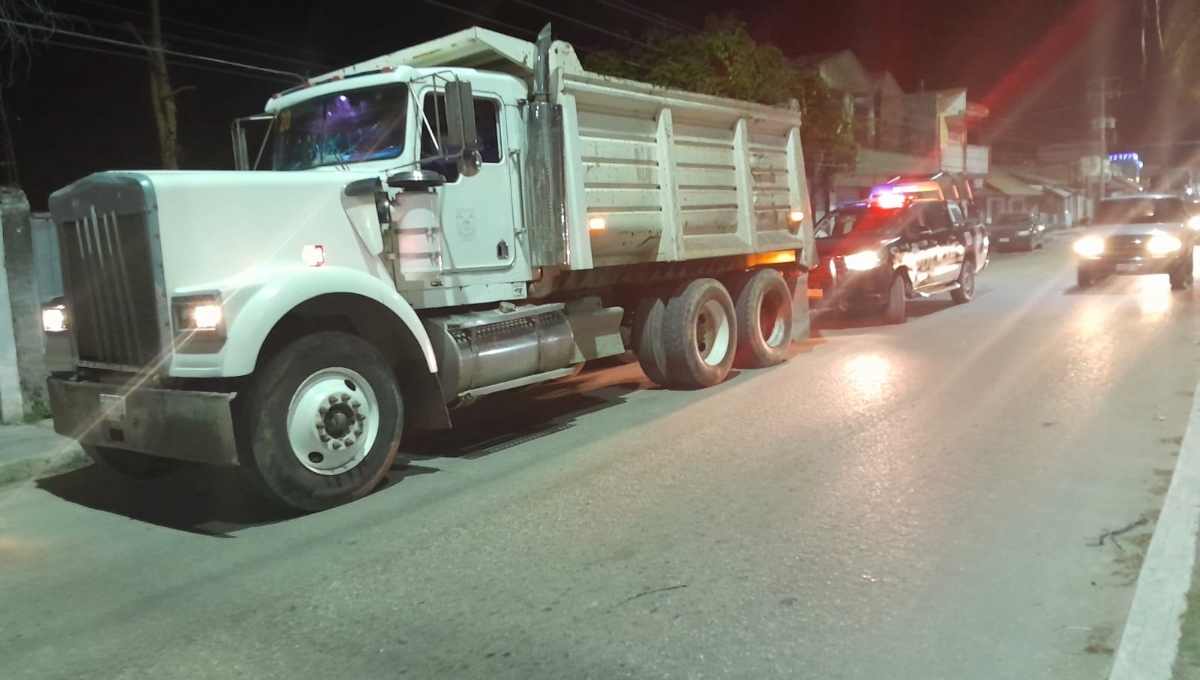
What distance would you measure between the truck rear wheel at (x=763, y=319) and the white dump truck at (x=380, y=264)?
38.5 inches

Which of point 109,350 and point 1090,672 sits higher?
point 109,350

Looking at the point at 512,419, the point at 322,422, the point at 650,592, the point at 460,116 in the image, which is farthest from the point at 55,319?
the point at 650,592

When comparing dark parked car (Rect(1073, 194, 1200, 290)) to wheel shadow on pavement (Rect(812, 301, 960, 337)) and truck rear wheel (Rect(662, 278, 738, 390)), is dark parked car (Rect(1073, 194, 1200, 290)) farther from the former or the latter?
truck rear wheel (Rect(662, 278, 738, 390))

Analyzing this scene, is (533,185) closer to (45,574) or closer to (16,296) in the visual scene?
(45,574)

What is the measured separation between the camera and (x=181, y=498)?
22.8ft

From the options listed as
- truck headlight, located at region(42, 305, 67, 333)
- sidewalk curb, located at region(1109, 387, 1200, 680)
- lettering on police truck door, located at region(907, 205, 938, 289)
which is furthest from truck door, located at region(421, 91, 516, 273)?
lettering on police truck door, located at region(907, 205, 938, 289)

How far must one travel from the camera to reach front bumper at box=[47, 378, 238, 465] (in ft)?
18.8

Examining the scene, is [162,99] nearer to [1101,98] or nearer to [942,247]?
[942,247]

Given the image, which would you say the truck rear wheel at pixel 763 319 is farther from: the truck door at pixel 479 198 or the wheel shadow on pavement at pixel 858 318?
the truck door at pixel 479 198

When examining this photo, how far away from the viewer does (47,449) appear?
26.7 feet

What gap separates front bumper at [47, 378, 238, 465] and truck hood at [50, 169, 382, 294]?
2.32 ft

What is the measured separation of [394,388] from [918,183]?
13.3 meters

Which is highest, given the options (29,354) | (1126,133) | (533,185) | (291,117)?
(1126,133)

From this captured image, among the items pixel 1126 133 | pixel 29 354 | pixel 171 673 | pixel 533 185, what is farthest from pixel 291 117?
pixel 1126 133
